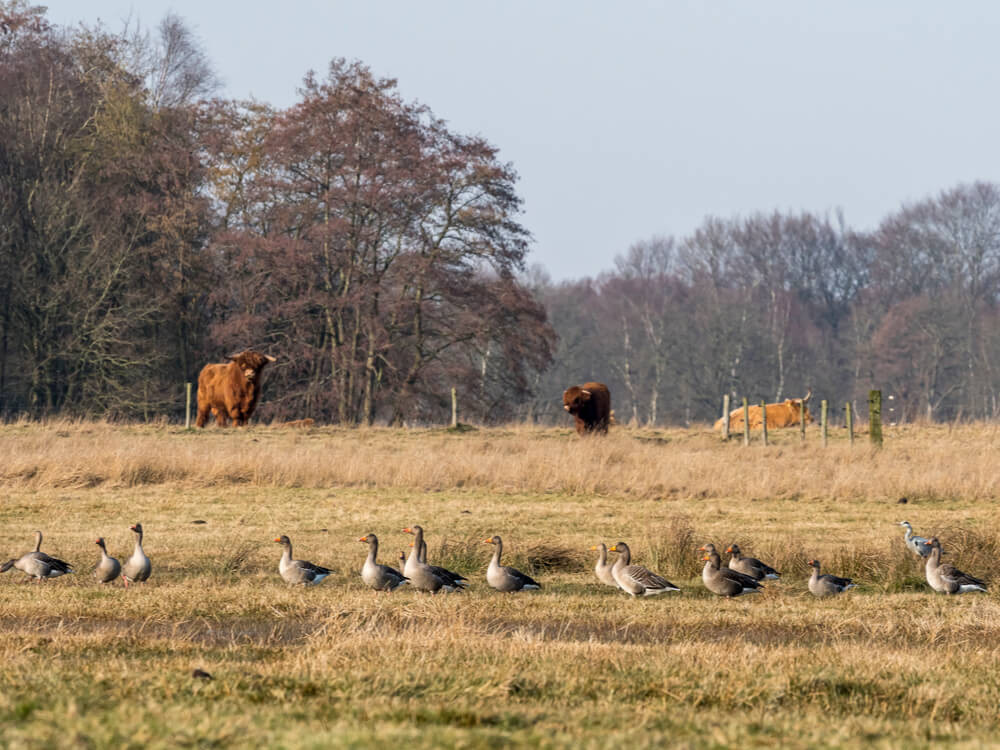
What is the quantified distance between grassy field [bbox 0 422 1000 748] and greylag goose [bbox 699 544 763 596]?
136mm

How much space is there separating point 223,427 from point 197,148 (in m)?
14.5

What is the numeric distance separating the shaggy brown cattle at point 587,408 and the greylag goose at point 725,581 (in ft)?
74.9

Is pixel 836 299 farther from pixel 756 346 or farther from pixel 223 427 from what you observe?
pixel 223 427

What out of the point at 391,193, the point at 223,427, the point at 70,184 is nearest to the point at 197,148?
the point at 70,184

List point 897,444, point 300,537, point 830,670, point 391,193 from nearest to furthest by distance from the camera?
point 830,670, point 300,537, point 897,444, point 391,193

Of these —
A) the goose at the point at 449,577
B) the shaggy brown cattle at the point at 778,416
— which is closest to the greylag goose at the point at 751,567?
the goose at the point at 449,577

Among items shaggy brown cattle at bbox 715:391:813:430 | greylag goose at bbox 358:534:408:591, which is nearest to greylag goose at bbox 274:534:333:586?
greylag goose at bbox 358:534:408:591

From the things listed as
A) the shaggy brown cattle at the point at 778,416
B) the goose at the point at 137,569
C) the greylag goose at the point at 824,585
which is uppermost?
the shaggy brown cattle at the point at 778,416

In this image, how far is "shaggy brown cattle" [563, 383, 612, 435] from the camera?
119 feet

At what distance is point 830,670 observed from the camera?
26.4 ft

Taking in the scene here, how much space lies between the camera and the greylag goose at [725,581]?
1270 centimetres

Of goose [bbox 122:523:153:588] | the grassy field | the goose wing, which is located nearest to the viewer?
the grassy field

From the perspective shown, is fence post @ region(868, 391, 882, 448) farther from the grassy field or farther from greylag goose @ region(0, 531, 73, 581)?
greylag goose @ region(0, 531, 73, 581)

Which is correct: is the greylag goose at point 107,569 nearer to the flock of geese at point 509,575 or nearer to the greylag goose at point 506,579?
the flock of geese at point 509,575
